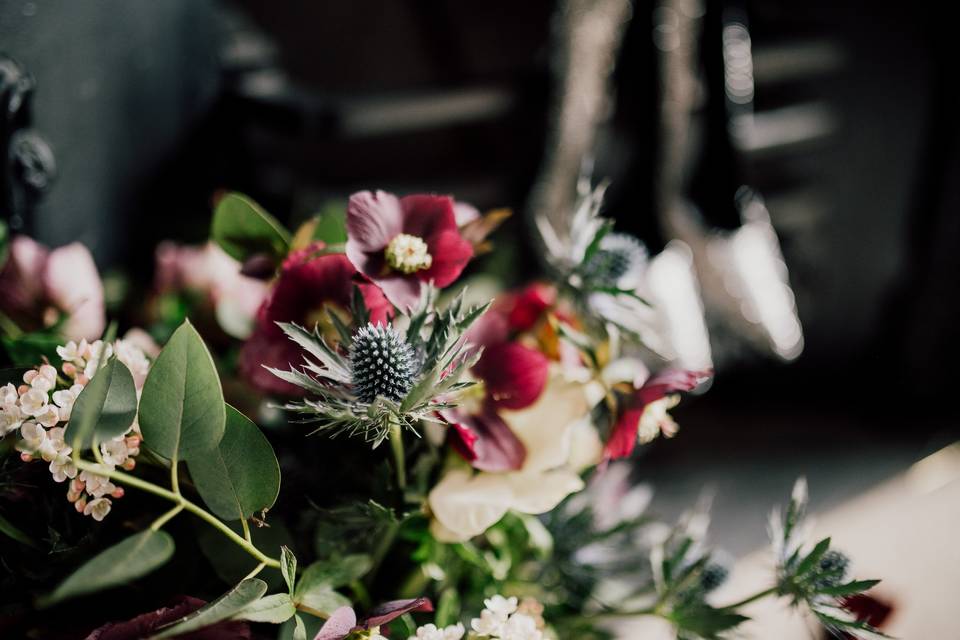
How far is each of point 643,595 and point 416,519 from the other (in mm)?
139

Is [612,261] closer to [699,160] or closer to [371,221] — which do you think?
[371,221]

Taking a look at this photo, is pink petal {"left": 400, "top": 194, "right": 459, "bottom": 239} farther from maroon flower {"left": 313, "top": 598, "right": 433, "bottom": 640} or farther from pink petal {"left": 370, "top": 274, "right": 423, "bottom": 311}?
maroon flower {"left": 313, "top": 598, "right": 433, "bottom": 640}

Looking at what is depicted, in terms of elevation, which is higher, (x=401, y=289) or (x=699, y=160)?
(x=401, y=289)

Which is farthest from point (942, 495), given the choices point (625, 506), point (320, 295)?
point (320, 295)

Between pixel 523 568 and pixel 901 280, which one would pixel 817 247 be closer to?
pixel 901 280

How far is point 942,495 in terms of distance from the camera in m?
0.64

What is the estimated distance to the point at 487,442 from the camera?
1.05 feet

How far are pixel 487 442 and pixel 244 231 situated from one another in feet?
0.49

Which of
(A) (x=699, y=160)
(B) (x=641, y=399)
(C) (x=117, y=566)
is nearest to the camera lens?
(C) (x=117, y=566)

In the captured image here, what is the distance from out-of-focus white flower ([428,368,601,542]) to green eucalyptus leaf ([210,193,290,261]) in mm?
134

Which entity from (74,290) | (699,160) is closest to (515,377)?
(74,290)

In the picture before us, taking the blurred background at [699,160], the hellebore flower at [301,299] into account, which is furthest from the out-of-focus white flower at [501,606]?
the blurred background at [699,160]

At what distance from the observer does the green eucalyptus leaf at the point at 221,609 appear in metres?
0.22

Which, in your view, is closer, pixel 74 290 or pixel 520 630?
pixel 520 630
